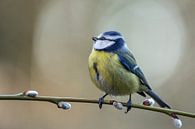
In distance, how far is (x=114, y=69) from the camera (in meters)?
1.48

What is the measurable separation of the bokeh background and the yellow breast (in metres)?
2.17

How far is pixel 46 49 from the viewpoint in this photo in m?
5.14

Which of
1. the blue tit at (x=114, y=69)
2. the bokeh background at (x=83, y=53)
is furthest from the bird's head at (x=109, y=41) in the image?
the bokeh background at (x=83, y=53)

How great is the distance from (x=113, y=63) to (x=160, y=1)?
15.8 feet

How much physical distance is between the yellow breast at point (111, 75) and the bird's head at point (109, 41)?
19 mm

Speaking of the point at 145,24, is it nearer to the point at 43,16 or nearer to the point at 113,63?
the point at 43,16

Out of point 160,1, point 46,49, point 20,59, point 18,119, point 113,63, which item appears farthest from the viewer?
point 160,1

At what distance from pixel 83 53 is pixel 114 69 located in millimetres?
3744

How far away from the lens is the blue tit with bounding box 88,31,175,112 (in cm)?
143

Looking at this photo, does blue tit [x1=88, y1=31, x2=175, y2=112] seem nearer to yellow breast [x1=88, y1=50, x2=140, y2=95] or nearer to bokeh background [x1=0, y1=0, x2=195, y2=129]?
yellow breast [x1=88, y1=50, x2=140, y2=95]

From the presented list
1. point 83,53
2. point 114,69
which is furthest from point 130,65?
point 83,53

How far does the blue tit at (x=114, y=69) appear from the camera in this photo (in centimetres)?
143

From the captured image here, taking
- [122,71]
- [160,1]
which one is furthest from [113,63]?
[160,1]

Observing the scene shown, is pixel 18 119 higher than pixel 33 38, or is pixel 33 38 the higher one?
pixel 33 38
